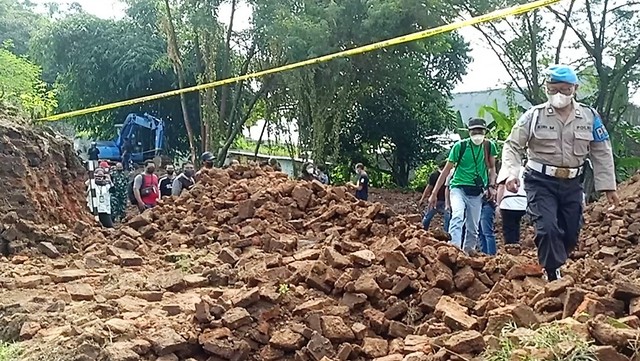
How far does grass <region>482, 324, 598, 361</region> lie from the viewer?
3.18 m

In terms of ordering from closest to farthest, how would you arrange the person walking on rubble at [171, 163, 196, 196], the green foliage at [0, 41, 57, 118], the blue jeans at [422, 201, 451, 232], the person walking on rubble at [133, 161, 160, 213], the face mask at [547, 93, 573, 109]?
the face mask at [547, 93, 573, 109] < the blue jeans at [422, 201, 451, 232] < the person walking on rubble at [171, 163, 196, 196] < the person walking on rubble at [133, 161, 160, 213] < the green foliage at [0, 41, 57, 118]

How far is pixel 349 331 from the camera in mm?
4621

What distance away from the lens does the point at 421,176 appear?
2336 centimetres

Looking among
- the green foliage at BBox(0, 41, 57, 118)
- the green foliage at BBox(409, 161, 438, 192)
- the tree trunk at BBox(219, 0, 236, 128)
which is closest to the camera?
the tree trunk at BBox(219, 0, 236, 128)

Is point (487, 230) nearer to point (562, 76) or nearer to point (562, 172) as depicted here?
point (562, 172)

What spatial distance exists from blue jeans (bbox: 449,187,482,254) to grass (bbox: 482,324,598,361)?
12.9 ft

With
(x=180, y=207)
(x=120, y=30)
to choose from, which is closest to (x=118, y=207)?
(x=180, y=207)

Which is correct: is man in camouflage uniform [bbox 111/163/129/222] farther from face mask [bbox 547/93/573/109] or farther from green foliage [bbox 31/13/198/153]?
green foliage [bbox 31/13/198/153]

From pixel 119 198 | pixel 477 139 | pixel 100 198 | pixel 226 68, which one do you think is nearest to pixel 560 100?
pixel 477 139

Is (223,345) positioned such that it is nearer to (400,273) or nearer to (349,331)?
(349,331)

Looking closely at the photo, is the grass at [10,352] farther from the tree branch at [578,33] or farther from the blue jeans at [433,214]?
the tree branch at [578,33]

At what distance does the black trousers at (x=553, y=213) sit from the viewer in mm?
4949

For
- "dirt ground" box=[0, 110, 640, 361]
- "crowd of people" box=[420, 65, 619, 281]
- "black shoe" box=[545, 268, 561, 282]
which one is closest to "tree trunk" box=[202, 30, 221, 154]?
"dirt ground" box=[0, 110, 640, 361]

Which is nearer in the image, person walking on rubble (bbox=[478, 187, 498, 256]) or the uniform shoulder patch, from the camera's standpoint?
the uniform shoulder patch
